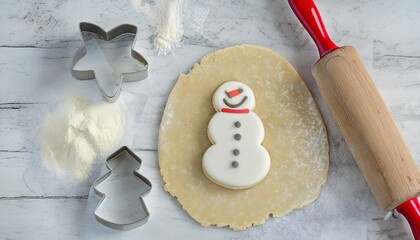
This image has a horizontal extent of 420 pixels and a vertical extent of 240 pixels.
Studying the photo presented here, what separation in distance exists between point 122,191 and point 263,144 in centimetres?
34

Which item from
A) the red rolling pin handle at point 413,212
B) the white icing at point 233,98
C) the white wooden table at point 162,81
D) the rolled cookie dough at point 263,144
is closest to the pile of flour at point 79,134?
the white wooden table at point 162,81

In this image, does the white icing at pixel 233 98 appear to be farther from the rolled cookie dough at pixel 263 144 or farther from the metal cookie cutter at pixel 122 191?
the metal cookie cutter at pixel 122 191

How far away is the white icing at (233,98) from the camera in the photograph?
1.42 m

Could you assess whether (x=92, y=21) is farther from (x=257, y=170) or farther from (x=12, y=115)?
(x=257, y=170)

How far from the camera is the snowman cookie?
1.37m

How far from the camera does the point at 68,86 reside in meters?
1.50

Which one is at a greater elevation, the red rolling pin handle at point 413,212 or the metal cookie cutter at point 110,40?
the metal cookie cutter at point 110,40

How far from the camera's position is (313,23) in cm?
146

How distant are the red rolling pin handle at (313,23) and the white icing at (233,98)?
0.66ft

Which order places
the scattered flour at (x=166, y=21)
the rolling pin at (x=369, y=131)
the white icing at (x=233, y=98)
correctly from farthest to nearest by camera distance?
the scattered flour at (x=166, y=21)
the white icing at (x=233, y=98)
the rolling pin at (x=369, y=131)

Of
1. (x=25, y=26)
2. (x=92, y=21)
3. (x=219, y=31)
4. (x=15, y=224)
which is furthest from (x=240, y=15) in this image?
(x=15, y=224)

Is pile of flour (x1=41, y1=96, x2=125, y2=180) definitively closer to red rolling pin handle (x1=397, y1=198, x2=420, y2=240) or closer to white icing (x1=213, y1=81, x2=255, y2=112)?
white icing (x1=213, y1=81, x2=255, y2=112)

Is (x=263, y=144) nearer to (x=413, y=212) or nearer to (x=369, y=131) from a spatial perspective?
(x=369, y=131)

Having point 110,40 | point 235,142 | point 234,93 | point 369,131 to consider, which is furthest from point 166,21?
point 369,131
